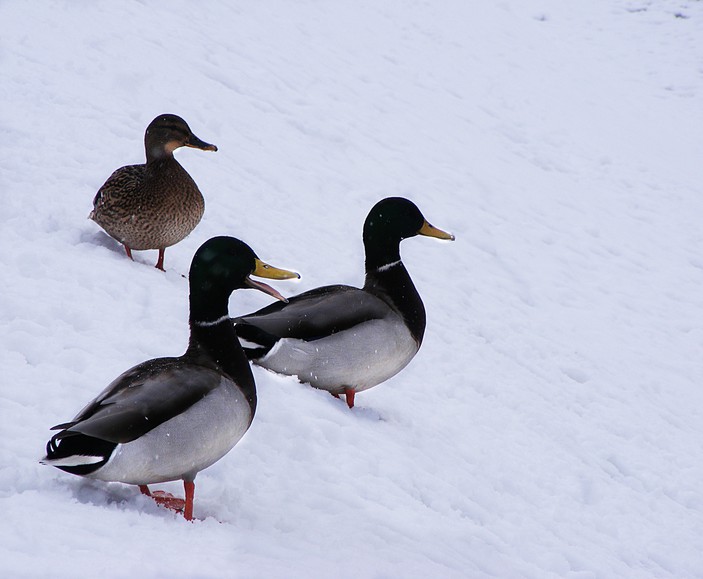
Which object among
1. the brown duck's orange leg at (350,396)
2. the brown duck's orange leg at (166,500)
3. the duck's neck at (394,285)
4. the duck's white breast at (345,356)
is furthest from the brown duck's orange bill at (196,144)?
the brown duck's orange leg at (166,500)

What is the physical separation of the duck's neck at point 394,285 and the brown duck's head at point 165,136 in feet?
4.53

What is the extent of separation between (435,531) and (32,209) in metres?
3.56

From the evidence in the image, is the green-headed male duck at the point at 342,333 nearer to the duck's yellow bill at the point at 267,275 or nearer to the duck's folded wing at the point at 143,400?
the duck's yellow bill at the point at 267,275

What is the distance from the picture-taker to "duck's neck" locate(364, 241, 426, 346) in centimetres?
552

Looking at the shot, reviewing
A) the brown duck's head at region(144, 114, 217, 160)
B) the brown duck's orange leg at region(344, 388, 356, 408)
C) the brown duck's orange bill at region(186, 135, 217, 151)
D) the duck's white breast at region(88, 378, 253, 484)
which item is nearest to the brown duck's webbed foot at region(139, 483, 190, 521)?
the duck's white breast at region(88, 378, 253, 484)

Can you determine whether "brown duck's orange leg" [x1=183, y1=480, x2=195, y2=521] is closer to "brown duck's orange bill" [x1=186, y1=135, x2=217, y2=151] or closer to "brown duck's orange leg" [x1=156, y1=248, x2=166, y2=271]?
"brown duck's orange leg" [x1=156, y1=248, x2=166, y2=271]

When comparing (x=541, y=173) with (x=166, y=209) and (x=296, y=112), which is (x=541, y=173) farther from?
(x=166, y=209)

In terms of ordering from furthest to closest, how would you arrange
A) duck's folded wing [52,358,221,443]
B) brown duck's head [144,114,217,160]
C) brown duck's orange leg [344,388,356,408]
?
1. brown duck's head [144,114,217,160]
2. brown duck's orange leg [344,388,356,408]
3. duck's folded wing [52,358,221,443]

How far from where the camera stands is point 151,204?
5.90m

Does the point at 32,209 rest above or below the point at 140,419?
below

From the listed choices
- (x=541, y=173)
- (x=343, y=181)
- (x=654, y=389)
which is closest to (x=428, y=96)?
(x=541, y=173)

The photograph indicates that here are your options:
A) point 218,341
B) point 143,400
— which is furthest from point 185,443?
point 218,341

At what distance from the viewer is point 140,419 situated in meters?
3.32

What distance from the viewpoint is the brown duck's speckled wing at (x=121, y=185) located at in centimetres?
596
